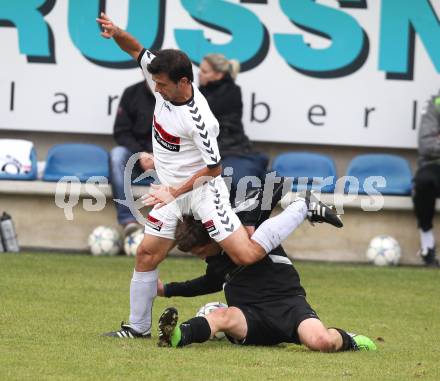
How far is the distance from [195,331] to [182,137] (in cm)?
123

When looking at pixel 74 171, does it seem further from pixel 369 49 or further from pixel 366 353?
pixel 366 353

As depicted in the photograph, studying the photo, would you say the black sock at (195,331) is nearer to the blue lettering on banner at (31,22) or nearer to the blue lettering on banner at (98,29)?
the blue lettering on banner at (98,29)

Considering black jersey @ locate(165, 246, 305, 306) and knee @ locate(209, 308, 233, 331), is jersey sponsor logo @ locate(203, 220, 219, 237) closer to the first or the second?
black jersey @ locate(165, 246, 305, 306)

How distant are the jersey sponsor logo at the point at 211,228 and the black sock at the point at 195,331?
22.3 inches

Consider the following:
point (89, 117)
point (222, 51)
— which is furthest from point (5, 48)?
point (222, 51)

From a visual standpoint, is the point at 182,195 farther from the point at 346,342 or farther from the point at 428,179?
the point at 428,179

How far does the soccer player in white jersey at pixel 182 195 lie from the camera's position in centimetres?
755

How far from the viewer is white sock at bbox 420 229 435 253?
12.8 metres

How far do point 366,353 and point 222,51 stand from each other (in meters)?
6.61

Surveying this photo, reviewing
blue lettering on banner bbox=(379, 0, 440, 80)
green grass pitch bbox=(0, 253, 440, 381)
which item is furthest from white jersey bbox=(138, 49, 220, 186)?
blue lettering on banner bbox=(379, 0, 440, 80)

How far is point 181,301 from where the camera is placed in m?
9.85

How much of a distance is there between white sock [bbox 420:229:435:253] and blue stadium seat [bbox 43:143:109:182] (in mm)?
3437

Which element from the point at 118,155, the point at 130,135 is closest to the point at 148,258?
the point at 118,155

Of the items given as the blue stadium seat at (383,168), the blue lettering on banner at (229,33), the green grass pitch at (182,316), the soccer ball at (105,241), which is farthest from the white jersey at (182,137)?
the blue stadium seat at (383,168)
